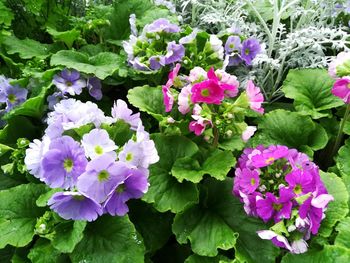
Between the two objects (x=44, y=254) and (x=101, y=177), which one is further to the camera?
(x=44, y=254)

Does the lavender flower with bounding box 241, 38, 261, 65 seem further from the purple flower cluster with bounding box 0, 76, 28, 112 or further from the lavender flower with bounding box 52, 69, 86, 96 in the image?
the purple flower cluster with bounding box 0, 76, 28, 112

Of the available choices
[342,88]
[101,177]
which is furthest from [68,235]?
[342,88]

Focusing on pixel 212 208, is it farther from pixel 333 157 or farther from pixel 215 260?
pixel 333 157

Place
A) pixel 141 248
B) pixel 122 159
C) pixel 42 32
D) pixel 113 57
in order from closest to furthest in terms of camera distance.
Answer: pixel 122 159 < pixel 141 248 < pixel 113 57 < pixel 42 32

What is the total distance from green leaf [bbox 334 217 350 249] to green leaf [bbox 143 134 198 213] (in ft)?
1.37

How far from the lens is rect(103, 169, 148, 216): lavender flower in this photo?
117 cm

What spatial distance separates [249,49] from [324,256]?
0.98 meters

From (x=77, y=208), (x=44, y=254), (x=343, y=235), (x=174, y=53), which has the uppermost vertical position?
(x=174, y=53)

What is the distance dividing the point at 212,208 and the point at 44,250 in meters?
0.52

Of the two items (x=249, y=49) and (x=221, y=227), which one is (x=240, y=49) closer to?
(x=249, y=49)

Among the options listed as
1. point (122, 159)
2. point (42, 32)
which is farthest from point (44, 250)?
point (42, 32)

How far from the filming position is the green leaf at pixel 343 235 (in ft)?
4.24

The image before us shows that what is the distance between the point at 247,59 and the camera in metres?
1.93

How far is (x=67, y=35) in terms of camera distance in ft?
6.48
